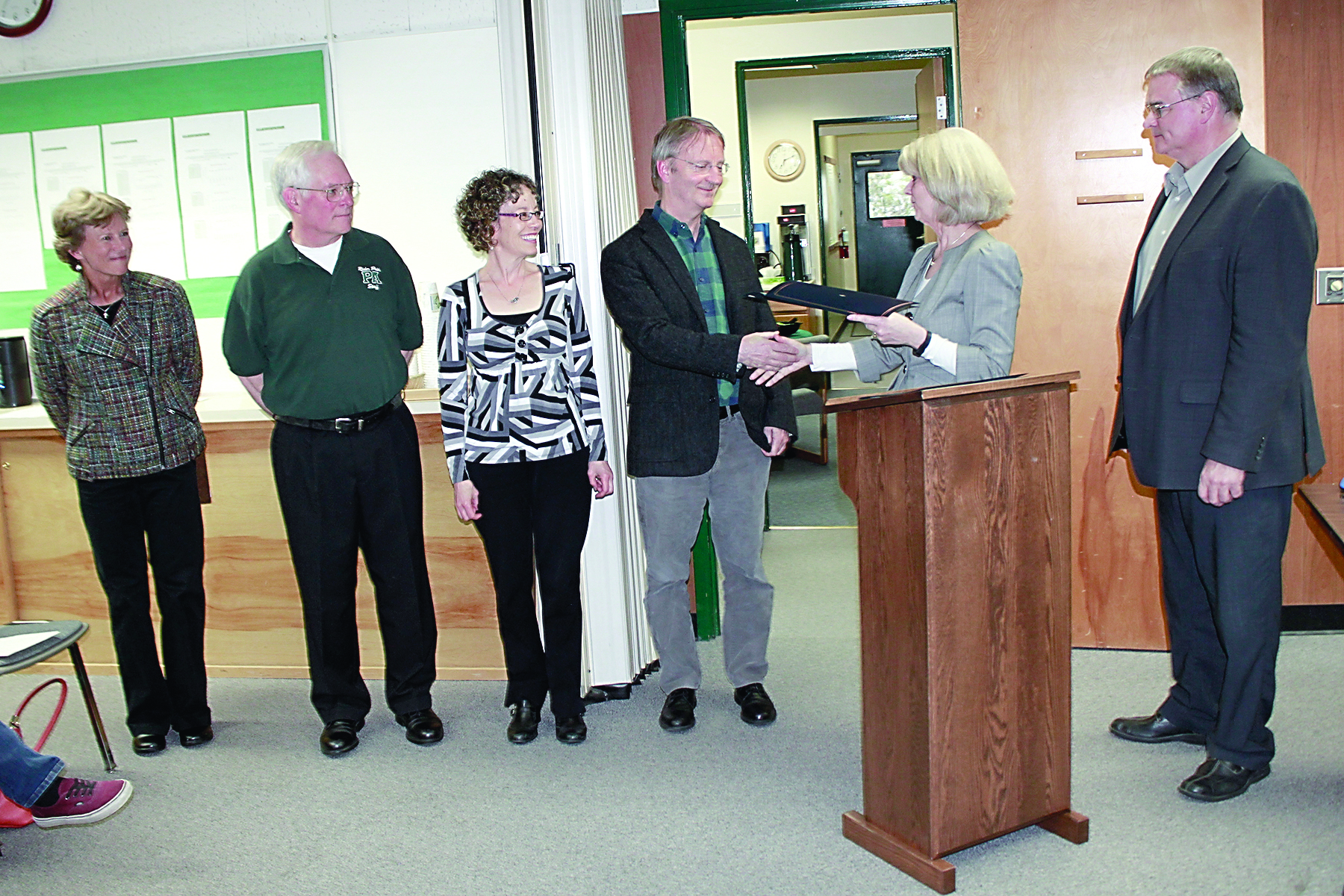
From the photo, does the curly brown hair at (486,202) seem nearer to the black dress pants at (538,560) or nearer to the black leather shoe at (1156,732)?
the black dress pants at (538,560)

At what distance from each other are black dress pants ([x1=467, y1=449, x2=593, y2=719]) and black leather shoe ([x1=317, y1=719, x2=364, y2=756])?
1.44 feet

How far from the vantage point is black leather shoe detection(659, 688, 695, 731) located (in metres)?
2.99

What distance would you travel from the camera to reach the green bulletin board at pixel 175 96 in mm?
3881

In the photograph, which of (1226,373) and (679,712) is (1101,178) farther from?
(679,712)

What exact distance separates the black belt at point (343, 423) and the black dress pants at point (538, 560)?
31cm

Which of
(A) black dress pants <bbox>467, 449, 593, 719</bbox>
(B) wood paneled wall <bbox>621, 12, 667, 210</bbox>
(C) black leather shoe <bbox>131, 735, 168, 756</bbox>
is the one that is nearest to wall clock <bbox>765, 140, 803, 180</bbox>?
(B) wood paneled wall <bbox>621, 12, 667, 210</bbox>

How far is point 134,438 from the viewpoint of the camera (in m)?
2.97

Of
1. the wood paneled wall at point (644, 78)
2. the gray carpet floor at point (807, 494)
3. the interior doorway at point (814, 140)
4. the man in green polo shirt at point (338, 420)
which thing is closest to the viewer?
the man in green polo shirt at point (338, 420)

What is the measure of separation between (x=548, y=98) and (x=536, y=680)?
65.3 inches

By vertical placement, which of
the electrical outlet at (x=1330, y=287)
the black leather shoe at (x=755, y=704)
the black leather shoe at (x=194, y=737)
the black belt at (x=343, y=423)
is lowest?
the black leather shoe at (x=194, y=737)

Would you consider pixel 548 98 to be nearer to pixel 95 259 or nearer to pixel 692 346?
pixel 692 346

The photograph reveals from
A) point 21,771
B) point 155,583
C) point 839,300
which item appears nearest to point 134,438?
point 155,583

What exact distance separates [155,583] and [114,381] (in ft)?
1.92

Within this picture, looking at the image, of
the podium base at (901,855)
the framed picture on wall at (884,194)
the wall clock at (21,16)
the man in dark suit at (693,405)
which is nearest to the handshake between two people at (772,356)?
the man in dark suit at (693,405)
